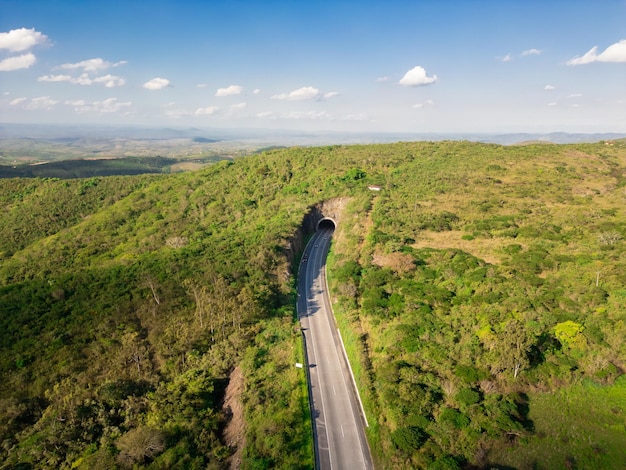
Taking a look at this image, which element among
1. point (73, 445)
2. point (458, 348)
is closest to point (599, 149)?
point (458, 348)

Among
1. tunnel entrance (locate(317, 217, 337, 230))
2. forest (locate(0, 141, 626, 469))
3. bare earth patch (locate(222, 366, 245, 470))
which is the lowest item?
bare earth patch (locate(222, 366, 245, 470))

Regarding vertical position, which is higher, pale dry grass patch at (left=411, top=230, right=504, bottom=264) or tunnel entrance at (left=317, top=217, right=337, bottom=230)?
tunnel entrance at (left=317, top=217, right=337, bottom=230)

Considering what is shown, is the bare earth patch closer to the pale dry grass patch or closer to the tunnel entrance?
the pale dry grass patch

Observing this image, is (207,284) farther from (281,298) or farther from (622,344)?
(622,344)

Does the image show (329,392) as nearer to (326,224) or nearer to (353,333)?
(353,333)

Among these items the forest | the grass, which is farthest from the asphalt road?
the grass

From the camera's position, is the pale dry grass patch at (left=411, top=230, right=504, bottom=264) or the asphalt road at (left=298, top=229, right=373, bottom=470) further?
the pale dry grass patch at (left=411, top=230, right=504, bottom=264)
